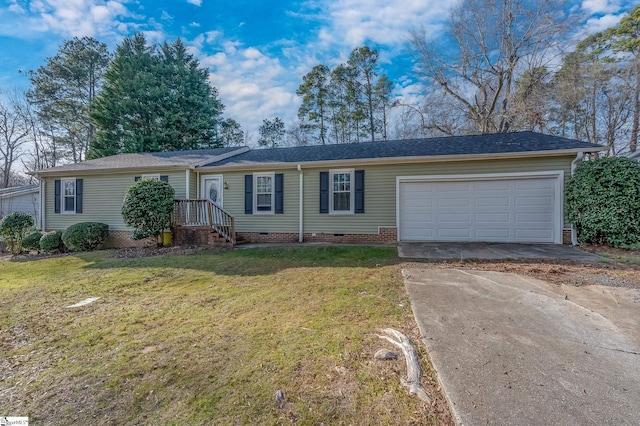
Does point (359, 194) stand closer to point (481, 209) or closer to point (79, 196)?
point (481, 209)

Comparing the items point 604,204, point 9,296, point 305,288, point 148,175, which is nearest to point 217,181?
Result: point 148,175

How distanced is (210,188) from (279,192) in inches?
111

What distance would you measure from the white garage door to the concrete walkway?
0.55 meters

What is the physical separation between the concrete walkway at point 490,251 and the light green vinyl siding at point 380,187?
1.41m

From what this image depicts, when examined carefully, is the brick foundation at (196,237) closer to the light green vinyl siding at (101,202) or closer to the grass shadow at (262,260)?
the grass shadow at (262,260)

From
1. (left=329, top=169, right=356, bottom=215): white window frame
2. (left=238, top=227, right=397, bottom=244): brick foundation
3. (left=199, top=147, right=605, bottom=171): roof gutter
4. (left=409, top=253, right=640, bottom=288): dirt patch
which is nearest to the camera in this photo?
(left=409, top=253, right=640, bottom=288): dirt patch

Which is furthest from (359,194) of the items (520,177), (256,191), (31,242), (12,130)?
(12,130)

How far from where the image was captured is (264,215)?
9859 millimetres

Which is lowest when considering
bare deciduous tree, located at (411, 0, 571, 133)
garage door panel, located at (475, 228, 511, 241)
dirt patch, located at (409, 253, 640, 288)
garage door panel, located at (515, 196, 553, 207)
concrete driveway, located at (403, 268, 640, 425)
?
concrete driveway, located at (403, 268, 640, 425)

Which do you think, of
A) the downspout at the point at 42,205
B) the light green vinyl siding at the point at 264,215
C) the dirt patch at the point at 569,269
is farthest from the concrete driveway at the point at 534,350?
the downspout at the point at 42,205

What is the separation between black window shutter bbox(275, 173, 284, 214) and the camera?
972 cm

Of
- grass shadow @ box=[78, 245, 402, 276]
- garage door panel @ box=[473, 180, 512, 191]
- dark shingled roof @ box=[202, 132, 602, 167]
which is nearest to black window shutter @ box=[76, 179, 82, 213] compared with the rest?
grass shadow @ box=[78, 245, 402, 276]

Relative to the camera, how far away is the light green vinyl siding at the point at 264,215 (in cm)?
966

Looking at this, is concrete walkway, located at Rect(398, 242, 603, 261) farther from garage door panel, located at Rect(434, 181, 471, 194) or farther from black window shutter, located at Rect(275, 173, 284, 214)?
black window shutter, located at Rect(275, 173, 284, 214)
